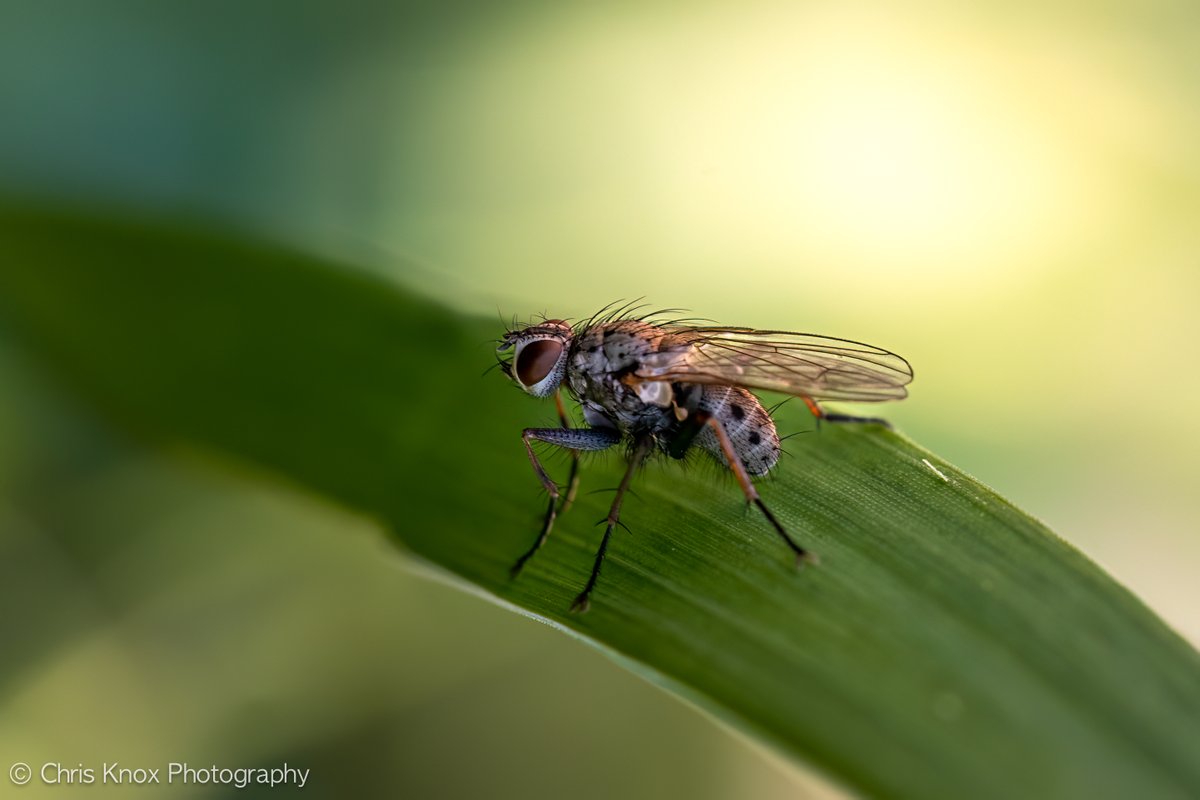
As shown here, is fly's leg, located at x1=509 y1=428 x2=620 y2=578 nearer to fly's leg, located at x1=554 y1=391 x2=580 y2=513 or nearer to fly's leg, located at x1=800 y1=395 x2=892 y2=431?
fly's leg, located at x1=554 y1=391 x2=580 y2=513

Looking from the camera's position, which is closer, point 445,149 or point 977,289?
point 977,289

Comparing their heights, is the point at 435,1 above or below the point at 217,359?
above

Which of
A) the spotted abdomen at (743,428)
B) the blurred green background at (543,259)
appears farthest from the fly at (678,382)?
the blurred green background at (543,259)

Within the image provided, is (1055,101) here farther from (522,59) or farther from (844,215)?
(522,59)

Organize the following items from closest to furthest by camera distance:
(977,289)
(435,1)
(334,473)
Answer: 1. (334,473)
2. (977,289)
3. (435,1)

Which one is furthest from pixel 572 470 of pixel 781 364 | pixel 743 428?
pixel 781 364

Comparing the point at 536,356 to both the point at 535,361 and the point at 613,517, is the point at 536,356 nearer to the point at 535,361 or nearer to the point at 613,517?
the point at 535,361

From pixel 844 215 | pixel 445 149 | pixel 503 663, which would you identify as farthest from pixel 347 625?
pixel 844 215
